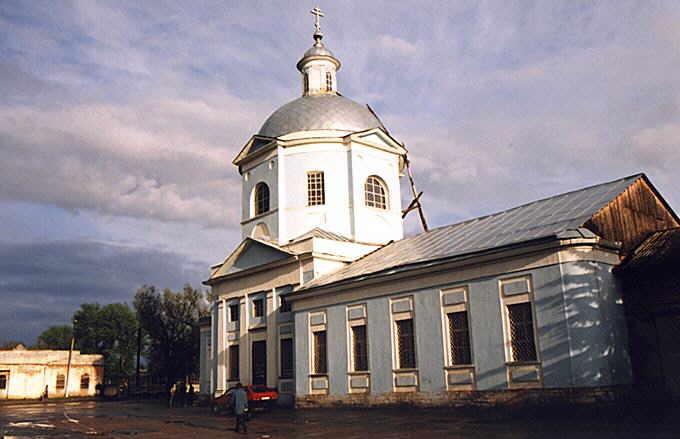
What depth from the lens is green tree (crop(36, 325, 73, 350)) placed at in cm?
9131

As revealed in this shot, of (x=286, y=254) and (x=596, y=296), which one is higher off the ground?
(x=286, y=254)

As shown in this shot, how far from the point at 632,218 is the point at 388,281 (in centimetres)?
845

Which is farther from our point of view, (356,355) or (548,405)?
(356,355)

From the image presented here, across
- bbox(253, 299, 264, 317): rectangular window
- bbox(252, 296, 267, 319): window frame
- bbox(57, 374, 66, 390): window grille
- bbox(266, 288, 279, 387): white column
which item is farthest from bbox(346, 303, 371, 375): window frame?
bbox(57, 374, 66, 390): window grille

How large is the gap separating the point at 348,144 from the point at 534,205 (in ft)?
37.0

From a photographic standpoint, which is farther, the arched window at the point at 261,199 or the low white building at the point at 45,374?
the low white building at the point at 45,374

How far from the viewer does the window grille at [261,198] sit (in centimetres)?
3372

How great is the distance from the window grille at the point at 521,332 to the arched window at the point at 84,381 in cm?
4877

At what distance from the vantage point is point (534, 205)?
79.8 ft

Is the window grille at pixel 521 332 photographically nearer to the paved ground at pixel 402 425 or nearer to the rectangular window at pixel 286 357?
the paved ground at pixel 402 425

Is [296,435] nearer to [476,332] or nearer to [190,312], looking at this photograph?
[476,332]

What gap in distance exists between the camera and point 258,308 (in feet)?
101

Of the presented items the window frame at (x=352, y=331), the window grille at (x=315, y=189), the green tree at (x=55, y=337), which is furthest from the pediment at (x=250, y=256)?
the green tree at (x=55, y=337)

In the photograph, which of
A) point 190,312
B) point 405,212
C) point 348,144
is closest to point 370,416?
point 348,144
